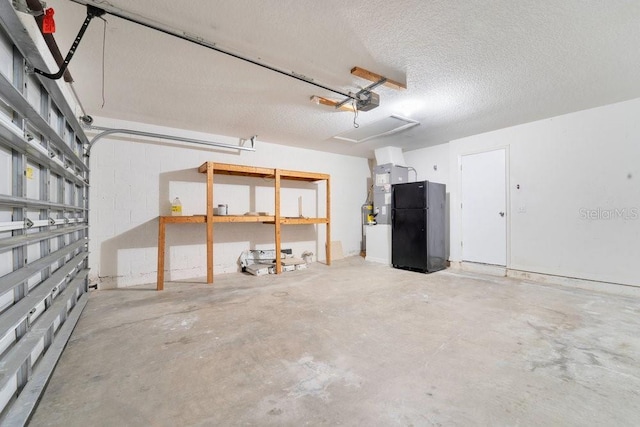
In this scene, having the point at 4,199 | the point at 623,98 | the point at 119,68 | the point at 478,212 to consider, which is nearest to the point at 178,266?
the point at 119,68

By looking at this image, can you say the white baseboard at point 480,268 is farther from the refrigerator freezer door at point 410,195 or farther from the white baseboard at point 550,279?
the refrigerator freezer door at point 410,195

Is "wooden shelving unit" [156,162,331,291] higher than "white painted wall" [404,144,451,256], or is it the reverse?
"white painted wall" [404,144,451,256]

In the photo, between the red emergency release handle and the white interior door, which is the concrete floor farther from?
the red emergency release handle

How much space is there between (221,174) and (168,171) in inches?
30.3

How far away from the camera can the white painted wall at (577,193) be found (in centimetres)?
311

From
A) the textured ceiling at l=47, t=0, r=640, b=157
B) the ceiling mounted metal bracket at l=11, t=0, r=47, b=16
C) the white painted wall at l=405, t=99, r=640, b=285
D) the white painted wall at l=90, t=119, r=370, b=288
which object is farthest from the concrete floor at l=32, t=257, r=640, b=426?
the textured ceiling at l=47, t=0, r=640, b=157

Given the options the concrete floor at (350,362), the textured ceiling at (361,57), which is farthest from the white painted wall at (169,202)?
the concrete floor at (350,362)

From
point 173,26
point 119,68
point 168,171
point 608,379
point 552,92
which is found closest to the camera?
point 608,379

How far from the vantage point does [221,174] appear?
431 cm

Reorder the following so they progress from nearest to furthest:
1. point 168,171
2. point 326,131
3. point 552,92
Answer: point 552,92 < point 168,171 < point 326,131

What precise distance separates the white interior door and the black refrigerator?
1.29ft

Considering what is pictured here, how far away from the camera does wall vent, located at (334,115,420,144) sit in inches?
148

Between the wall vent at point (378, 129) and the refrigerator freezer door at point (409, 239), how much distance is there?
1418mm

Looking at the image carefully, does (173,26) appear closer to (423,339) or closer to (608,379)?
(423,339)
